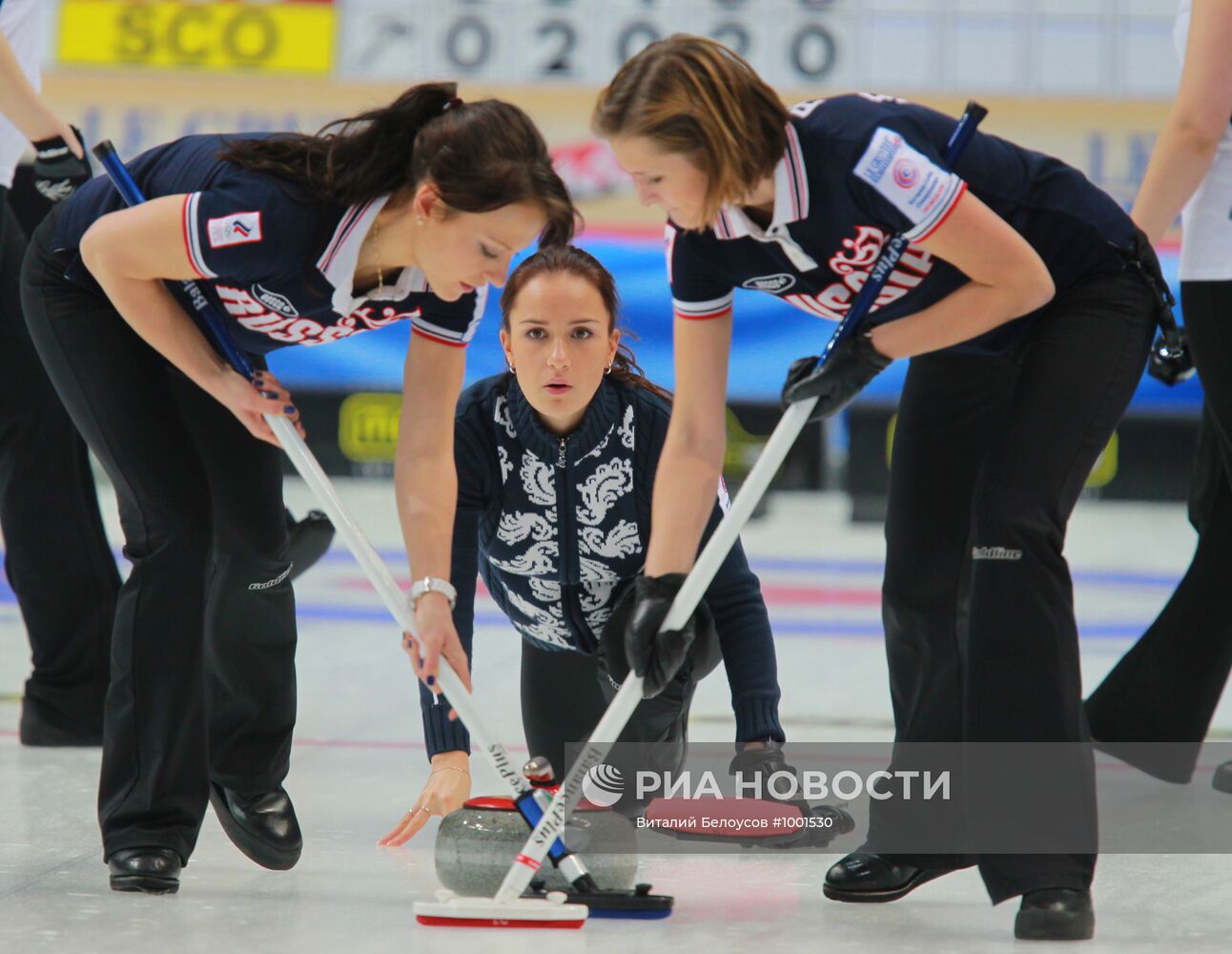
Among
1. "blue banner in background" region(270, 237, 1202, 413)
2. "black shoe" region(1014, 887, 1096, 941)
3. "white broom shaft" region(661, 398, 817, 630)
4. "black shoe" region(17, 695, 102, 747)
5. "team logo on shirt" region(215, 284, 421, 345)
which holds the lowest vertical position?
"black shoe" region(17, 695, 102, 747)

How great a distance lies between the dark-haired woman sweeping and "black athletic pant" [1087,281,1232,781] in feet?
4.51

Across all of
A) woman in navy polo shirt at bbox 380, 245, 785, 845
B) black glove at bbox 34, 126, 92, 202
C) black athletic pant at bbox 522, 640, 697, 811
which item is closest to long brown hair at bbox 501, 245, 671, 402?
woman in navy polo shirt at bbox 380, 245, 785, 845

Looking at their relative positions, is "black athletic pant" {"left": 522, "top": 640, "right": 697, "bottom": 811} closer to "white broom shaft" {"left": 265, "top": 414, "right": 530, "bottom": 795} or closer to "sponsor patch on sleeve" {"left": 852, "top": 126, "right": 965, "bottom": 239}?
"white broom shaft" {"left": 265, "top": 414, "right": 530, "bottom": 795}

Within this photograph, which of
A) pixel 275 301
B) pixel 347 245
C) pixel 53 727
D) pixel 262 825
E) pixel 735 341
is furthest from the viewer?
pixel 735 341

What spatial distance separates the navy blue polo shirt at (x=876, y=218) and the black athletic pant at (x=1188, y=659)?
2.71ft

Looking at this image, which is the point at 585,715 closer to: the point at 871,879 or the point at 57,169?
the point at 871,879

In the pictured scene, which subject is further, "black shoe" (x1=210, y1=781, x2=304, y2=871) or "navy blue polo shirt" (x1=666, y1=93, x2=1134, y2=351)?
"black shoe" (x1=210, y1=781, x2=304, y2=871)

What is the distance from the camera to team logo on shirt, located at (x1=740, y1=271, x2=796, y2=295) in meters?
2.17

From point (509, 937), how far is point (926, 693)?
736mm

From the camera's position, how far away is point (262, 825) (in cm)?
235

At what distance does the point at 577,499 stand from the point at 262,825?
731 millimetres

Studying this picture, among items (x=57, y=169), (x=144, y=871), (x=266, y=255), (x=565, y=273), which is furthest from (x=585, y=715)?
(x=57, y=169)

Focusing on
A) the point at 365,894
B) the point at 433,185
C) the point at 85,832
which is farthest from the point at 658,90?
the point at 85,832

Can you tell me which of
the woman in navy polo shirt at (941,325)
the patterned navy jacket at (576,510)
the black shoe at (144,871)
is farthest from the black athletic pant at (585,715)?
the black shoe at (144,871)
